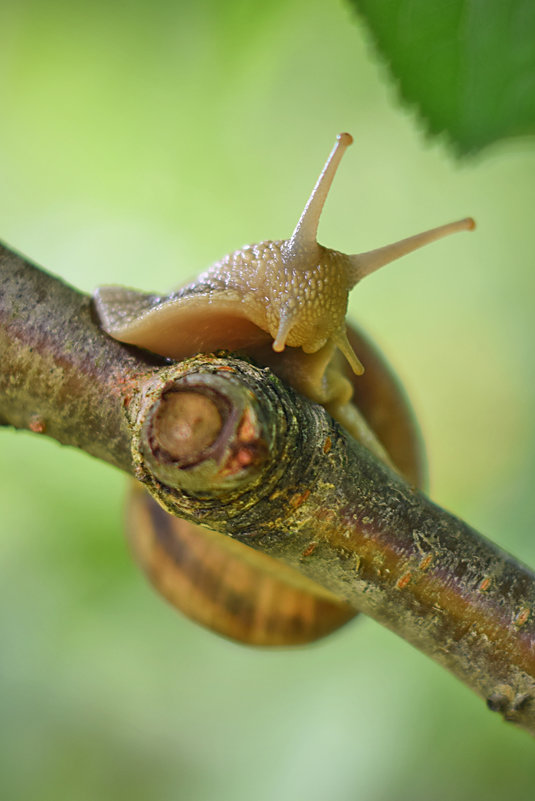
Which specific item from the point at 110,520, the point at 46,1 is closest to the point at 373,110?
the point at 46,1

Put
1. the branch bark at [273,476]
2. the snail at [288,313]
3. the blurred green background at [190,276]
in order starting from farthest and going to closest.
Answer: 1. the blurred green background at [190,276]
2. the snail at [288,313]
3. the branch bark at [273,476]

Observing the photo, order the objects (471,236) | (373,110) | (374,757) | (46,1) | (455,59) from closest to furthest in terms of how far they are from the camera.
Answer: (455,59), (46,1), (374,757), (373,110), (471,236)

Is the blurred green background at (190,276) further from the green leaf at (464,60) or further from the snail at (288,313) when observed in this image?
the green leaf at (464,60)

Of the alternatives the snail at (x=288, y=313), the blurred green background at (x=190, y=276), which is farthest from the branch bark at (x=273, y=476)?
the blurred green background at (x=190, y=276)

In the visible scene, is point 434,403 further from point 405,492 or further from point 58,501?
point 405,492

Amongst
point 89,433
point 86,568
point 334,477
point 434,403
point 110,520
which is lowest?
point 86,568

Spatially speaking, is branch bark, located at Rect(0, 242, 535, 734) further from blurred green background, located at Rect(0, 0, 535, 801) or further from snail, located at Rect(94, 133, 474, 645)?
blurred green background, located at Rect(0, 0, 535, 801)
